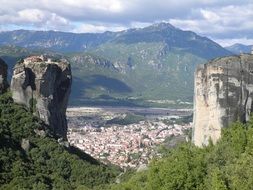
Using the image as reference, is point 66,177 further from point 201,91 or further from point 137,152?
point 137,152

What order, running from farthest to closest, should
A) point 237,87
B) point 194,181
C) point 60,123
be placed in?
point 60,123, point 237,87, point 194,181

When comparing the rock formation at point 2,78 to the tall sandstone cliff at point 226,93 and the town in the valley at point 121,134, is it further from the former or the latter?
the tall sandstone cliff at point 226,93

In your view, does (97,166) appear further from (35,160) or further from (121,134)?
(121,134)

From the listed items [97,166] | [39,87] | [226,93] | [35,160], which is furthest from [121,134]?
[226,93]

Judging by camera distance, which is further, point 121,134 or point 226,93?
point 121,134

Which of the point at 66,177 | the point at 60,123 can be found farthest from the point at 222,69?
the point at 60,123

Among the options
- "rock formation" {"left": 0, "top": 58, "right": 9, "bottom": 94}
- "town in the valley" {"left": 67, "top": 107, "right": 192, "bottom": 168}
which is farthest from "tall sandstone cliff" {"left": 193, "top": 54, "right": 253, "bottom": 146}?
"rock formation" {"left": 0, "top": 58, "right": 9, "bottom": 94}

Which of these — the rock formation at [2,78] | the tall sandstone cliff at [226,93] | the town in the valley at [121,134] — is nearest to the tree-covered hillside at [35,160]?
the rock formation at [2,78]
